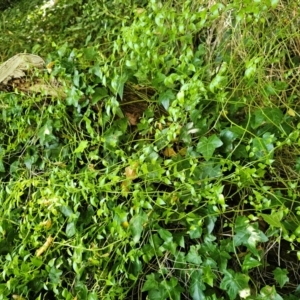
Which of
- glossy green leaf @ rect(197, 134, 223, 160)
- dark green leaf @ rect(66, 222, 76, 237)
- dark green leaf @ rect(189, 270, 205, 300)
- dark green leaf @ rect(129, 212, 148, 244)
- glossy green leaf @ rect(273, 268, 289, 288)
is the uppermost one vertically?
glossy green leaf @ rect(197, 134, 223, 160)

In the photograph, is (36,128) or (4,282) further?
(36,128)

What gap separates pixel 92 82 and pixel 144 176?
346mm

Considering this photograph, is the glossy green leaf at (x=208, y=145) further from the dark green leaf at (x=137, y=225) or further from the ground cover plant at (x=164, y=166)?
the dark green leaf at (x=137, y=225)

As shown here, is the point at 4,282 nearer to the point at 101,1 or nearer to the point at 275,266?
the point at 275,266

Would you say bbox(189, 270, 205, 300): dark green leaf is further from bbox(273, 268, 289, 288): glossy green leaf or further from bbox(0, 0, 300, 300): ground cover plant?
bbox(273, 268, 289, 288): glossy green leaf

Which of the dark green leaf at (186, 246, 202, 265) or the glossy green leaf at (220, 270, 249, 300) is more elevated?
the dark green leaf at (186, 246, 202, 265)

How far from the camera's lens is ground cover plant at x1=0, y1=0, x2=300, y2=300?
100cm

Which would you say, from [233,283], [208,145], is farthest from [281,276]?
[208,145]

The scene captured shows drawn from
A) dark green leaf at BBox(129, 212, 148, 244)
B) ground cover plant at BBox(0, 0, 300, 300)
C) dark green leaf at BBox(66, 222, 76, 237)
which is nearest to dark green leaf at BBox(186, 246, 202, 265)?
ground cover plant at BBox(0, 0, 300, 300)

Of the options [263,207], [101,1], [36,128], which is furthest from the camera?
[101,1]

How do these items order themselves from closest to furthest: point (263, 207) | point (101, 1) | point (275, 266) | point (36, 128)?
point (263, 207) < point (275, 266) < point (36, 128) < point (101, 1)

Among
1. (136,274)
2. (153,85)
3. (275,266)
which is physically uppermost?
(153,85)

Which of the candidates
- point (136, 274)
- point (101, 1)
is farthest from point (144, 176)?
point (101, 1)

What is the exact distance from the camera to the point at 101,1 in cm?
231
